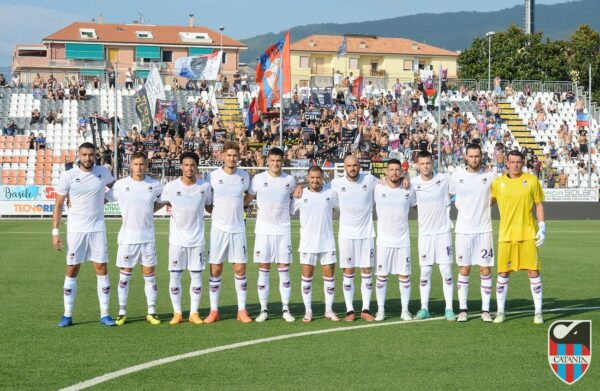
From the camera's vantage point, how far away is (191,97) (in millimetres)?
52938

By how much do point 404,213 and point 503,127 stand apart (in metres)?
41.3

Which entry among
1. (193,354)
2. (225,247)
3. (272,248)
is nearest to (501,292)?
(272,248)

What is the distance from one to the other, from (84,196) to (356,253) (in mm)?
3648

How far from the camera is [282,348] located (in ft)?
35.3

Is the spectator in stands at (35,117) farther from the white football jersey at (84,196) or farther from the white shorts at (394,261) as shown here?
the white shorts at (394,261)

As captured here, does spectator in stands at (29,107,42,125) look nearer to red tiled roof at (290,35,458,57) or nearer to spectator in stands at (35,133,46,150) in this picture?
spectator in stands at (35,133,46,150)

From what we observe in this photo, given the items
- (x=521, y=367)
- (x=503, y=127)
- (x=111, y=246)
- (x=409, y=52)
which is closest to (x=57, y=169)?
(x=111, y=246)

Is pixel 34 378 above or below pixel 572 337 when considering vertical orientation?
below

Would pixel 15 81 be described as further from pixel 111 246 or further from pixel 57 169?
pixel 111 246

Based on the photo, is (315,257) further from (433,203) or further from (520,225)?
(520,225)

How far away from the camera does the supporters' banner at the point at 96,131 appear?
4261 cm

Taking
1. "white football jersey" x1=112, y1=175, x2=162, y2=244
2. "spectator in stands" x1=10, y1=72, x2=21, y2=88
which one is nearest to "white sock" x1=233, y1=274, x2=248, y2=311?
"white football jersey" x1=112, y1=175, x2=162, y2=244

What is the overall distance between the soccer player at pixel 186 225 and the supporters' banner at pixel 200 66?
3445 centimetres

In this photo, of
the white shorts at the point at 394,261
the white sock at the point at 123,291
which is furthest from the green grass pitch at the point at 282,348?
the white shorts at the point at 394,261
